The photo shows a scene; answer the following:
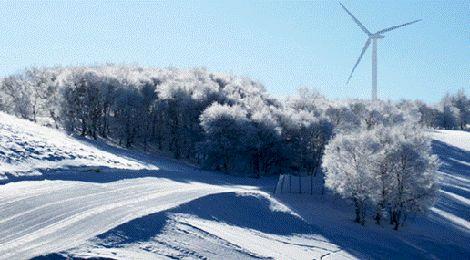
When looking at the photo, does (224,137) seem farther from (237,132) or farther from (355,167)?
(355,167)

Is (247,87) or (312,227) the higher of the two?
(247,87)

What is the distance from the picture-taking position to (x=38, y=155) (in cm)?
5078

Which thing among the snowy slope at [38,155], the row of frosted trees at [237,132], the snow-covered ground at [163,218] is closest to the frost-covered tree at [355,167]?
the row of frosted trees at [237,132]

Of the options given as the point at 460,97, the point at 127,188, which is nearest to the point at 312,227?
the point at 127,188

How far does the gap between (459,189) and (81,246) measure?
62339 mm

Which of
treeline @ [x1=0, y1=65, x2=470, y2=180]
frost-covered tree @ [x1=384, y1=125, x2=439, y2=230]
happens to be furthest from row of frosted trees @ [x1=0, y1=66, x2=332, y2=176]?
frost-covered tree @ [x1=384, y1=125, x2=439, y2=230]

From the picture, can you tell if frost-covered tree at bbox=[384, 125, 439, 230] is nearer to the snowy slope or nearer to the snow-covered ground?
the snow-covered ground

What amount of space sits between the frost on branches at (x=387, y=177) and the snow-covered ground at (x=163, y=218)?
241 centimetres

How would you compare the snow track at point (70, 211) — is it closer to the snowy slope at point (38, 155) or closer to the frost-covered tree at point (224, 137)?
the snowy slope at point (38, 155)

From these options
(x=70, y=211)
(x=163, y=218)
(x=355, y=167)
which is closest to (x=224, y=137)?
(x=355, y=167)

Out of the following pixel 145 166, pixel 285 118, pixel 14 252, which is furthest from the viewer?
pixel 285 118

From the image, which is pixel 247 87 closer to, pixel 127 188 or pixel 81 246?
pixel 127 188

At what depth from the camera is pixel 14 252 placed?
1062 inches

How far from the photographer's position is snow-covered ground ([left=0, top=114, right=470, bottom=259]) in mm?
31078
